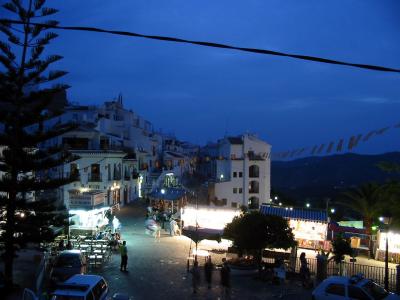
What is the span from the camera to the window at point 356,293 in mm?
10383

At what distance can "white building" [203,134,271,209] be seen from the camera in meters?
45.7

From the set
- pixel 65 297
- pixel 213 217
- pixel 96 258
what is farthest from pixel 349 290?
pixel 213 217

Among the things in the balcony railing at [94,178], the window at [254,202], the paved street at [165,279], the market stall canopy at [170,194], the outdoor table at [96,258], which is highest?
the balcony railing at [94,178]

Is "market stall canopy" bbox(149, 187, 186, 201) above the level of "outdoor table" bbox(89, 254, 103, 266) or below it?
above

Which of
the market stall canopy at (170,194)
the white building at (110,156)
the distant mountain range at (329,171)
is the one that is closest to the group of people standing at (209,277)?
the white building at (110,156)

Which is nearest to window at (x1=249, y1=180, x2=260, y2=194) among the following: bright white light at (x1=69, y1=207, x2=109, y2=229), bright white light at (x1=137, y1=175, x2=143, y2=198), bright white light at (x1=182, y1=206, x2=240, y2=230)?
bright white light at (x1=137, y1=175, x2=143, y2=198)

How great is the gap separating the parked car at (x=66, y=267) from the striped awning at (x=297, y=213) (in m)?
9.29

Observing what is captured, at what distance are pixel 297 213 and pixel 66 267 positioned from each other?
11.1 m

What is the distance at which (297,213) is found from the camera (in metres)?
20.8

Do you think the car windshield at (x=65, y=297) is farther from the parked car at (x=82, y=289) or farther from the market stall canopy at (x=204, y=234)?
the market stall canopy at (x=204, y=234)

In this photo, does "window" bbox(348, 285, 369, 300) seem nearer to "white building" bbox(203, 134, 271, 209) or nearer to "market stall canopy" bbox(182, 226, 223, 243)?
"market stall canopy" bbox(182, 226, 223, 243)

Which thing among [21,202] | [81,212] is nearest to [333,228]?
[81,212]

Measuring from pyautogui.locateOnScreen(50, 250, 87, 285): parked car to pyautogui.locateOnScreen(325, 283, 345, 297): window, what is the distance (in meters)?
6.87

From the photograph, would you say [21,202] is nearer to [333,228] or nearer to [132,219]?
[333,228]
